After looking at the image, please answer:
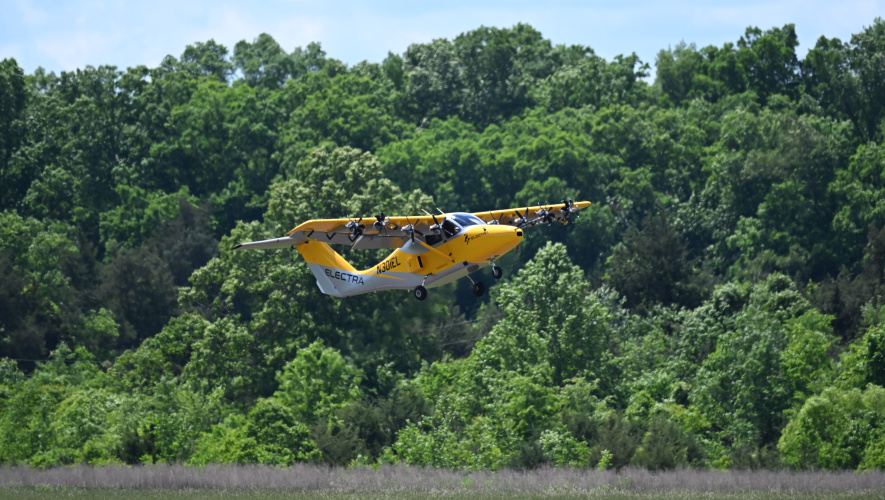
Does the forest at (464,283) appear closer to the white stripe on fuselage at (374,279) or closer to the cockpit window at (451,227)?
the white stripe on fuselage at (374,279)

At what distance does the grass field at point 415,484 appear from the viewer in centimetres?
5159

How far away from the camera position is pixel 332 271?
53.9m

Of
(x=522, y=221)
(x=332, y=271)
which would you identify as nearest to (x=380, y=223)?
(x=522, y=221)

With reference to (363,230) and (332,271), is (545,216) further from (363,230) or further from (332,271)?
(332,271)

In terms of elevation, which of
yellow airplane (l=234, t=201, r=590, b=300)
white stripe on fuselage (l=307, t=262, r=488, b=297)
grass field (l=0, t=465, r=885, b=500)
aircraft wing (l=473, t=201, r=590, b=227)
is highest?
aircraft wing (l=473, t=201, r=590, b=227)

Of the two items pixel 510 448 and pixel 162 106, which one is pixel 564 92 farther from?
pixel 510 448

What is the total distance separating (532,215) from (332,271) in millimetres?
8727

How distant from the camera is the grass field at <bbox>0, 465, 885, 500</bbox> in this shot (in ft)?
169

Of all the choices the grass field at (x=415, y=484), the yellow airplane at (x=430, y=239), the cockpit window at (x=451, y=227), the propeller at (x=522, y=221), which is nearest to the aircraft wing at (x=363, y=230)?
the yellow airplane at (x=430, y=239)

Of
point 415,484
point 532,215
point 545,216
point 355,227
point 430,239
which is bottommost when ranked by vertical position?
point 415,484

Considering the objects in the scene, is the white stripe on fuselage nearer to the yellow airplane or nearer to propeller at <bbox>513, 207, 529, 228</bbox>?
the yellow airplane

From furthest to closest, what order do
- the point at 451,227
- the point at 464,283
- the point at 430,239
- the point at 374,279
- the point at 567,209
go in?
the point at 464,283 → the point at 374,279 → the point at 567,209 → the point at 430,239 → the point at 451,227

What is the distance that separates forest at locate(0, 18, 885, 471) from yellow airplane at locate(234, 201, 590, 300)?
14237 millimetres

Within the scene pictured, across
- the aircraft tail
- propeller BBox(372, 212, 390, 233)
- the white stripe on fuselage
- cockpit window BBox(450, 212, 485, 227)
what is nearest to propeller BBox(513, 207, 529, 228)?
the white stripe on fuselage
